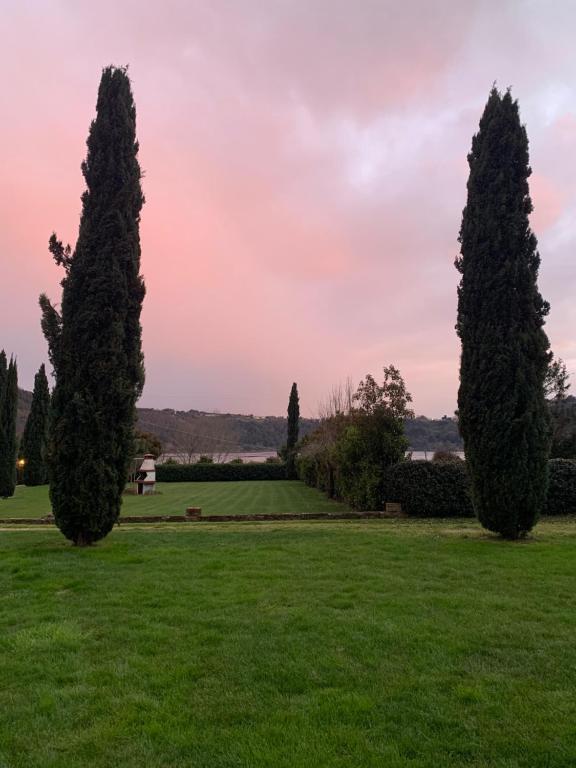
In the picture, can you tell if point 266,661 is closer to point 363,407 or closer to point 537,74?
point 537,74

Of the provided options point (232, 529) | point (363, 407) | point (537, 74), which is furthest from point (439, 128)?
point (232, 529)

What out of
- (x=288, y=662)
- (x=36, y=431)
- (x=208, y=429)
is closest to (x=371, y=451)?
(x=288, y=662)

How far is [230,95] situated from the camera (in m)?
10.0

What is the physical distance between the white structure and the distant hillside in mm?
17506

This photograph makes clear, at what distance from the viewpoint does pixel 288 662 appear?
356 cm

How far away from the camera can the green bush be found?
13.8 metres

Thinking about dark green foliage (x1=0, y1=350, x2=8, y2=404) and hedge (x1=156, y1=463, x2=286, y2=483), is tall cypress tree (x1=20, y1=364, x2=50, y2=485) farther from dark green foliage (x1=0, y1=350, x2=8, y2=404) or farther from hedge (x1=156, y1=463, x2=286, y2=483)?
hedge (x1=156, y1=463, x2=286, y2=483)

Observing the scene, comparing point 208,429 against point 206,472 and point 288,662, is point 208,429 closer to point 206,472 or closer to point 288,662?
point 206,472

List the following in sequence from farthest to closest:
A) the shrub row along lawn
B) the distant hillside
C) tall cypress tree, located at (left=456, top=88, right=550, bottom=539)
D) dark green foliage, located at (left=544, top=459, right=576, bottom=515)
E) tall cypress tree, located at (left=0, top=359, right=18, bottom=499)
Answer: the distant hillside
tall cypress tree, located at (left=0, top=359, right=18, bottom=499)
dark green foliage, located at (left=544, top=459, right=576, bottom=515)
tall cypress tree, located at (left=456, top=88, right=550, bottom=539)
the shrub row along lawn

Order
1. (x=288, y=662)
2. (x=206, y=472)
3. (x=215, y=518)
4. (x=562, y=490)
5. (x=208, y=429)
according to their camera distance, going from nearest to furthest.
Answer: (x=288, y=662) < (x=215, y=518) < (x=562, y=490) < (x=206, y=472) < (x=208, y=429)

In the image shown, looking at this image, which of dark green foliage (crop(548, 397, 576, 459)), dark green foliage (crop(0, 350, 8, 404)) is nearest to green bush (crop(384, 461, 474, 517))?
dark green foliage (crop(548, 397, 576, 459))

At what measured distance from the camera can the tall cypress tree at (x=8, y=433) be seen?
23922mm

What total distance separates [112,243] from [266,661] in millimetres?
7573

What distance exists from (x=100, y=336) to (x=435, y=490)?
9451 millimetres
